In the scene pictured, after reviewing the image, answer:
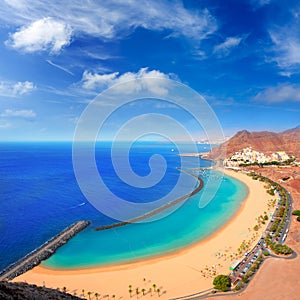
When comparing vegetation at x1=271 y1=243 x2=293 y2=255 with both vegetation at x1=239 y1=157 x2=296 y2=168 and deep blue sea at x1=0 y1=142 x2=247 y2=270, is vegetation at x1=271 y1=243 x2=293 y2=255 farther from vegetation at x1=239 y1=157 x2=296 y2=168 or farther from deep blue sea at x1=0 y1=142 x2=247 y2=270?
vegetation at x1=239 y1=157 x2=296 y2=168

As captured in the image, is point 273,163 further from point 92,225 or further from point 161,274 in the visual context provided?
point 161,274

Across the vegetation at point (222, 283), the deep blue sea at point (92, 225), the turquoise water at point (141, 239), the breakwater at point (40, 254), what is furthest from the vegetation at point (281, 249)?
the breakwater at point (40, 254)

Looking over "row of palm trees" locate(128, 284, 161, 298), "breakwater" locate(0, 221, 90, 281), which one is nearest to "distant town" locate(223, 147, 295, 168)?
"breakwater" locate(0, 221, 90, 281)

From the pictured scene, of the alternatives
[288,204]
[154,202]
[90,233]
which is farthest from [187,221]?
[288,204]

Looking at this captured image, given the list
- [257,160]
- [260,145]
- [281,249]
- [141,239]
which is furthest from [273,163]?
[141,239]

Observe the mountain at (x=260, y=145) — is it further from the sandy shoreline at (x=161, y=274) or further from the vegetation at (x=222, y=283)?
the vegetation at (x=222, y=283)

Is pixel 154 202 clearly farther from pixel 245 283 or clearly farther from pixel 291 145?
pixel 291 145
